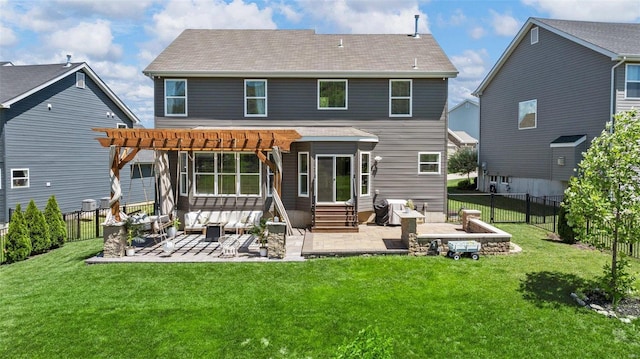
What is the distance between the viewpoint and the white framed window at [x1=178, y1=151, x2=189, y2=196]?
46.4ft

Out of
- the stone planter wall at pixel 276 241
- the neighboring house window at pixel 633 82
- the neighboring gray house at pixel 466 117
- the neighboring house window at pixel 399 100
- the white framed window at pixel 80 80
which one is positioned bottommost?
the stone planter wall at pixel 276 241

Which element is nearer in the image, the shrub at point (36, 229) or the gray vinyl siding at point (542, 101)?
the shrub at point (36, 229)

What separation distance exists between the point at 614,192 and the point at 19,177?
72.1ft

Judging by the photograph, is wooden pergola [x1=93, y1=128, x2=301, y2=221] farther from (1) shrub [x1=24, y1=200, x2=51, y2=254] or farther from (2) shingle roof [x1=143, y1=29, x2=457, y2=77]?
(2) shingle roof [x1=143, y1=29, x2=457, y2=77]

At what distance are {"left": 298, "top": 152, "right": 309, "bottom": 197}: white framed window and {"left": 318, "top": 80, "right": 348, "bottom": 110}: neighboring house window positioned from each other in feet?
7.47

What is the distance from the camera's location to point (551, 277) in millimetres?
8859

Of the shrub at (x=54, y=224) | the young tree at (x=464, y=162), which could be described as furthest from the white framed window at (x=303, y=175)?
the young tree at (x=464, y=162)

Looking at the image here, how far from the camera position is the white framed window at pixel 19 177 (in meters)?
17.7

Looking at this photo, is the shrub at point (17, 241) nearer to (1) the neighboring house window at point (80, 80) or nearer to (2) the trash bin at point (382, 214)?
(2) the trash bin at point (382, 214)

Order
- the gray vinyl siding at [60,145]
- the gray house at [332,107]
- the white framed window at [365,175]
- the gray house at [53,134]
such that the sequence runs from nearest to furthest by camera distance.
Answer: the white framed window at [365,175], the gray house at [332,107], the gray house at [53,134], the gray vinyl siding at [60,145]

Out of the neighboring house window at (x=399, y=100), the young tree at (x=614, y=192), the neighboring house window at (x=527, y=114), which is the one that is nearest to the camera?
the young tree at (x=614, y=192)

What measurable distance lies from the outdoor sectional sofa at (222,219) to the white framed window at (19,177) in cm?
999

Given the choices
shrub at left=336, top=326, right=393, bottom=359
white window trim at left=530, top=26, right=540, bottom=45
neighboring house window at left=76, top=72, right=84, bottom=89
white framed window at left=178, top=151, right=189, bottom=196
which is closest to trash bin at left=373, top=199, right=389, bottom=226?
white framed window at left=178, top=151, right=189, bottom=196

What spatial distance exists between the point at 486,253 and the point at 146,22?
1679cm
